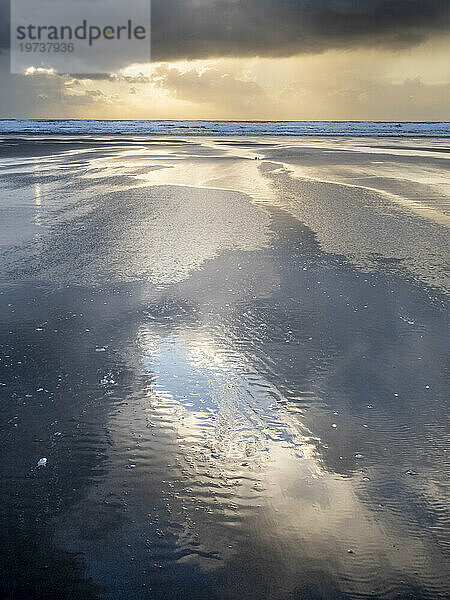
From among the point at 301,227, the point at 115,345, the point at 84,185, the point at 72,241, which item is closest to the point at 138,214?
the point at 72,241

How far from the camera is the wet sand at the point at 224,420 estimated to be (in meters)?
2.10

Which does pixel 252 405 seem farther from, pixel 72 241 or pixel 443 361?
pixel 72 241

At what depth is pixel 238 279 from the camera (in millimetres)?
5770

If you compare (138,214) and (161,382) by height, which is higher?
(138,214)

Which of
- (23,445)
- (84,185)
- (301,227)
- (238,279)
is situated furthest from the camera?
(84,185)

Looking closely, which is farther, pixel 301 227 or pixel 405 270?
pixel 301 227

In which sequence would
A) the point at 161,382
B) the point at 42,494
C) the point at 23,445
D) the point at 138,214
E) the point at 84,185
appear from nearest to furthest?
the point at 42,494 → the point at 23,445 → the point at 161,382 → the point at 138,214 → the point at 84,185

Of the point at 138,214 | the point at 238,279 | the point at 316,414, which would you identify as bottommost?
the point at 316,414

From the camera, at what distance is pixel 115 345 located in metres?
4.11

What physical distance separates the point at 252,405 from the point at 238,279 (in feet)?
8.68

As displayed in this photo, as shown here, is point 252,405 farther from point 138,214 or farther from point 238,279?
point 138,214

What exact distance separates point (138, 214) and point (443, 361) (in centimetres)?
695

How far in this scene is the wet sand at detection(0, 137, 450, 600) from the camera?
210cm

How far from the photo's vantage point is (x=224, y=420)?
10.2ft
